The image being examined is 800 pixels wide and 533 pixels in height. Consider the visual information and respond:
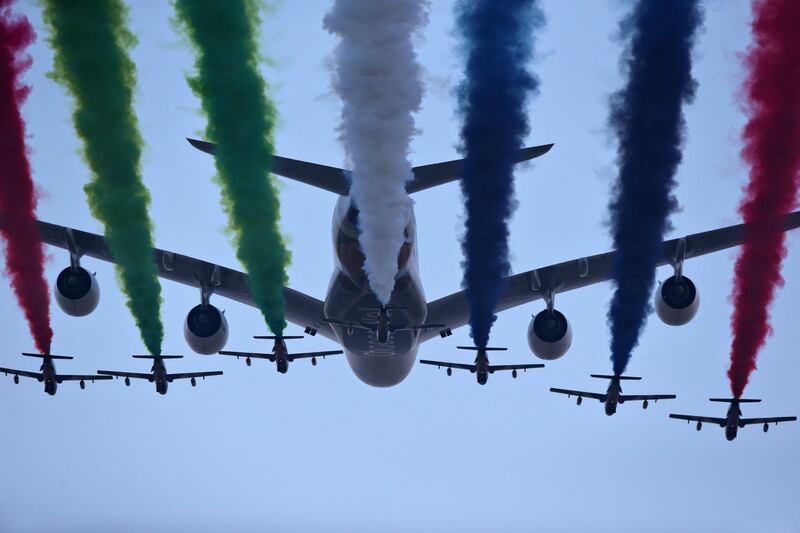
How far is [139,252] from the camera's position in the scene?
2478 centimetres

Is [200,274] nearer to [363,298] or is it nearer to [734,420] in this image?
[363,298]

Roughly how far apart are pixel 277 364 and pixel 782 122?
36.2 feet

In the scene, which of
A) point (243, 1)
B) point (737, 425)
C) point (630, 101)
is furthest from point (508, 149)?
point (737, 425)

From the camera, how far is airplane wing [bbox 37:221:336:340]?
28.7m

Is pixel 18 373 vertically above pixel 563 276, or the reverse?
pixel 563 276

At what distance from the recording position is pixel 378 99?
21.9 meters

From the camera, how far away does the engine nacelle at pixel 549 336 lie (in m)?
29.8

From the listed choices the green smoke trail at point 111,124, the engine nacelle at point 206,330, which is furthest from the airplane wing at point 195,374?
the green smoke trail at point 111,124

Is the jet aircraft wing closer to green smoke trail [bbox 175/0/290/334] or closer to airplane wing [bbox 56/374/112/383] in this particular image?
green smoke trail [bbox 175/0/290/334]

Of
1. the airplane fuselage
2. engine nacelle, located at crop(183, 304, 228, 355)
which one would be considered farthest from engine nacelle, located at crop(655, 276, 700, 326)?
engine nacelle, located at crop(183, 304, 228, 355)

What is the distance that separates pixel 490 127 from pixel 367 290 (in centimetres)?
528

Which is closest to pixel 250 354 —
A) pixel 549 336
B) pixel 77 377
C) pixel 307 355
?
pixel 307 355

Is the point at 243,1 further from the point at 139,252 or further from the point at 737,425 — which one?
the point at 737,425

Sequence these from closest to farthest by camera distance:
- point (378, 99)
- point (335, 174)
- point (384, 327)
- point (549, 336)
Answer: point (378, 99)
point (384, 327)
point (335, 174)
point (549, 336)
